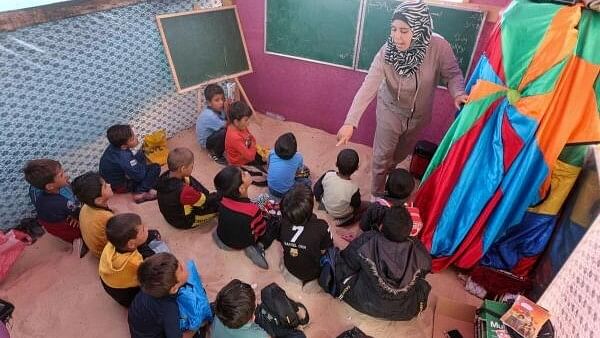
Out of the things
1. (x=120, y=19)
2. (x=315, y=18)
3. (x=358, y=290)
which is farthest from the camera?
(x=315, y=18)

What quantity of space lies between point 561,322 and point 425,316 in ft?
2.87

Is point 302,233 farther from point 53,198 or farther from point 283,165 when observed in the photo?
point 53,198

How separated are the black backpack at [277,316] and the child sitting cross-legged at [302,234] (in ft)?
1.05

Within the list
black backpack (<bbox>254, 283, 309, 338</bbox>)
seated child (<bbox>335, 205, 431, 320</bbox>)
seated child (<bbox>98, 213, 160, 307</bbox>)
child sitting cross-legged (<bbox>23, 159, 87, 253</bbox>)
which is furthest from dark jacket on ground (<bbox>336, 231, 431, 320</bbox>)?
child sitting cross-legged (<bbox>23, 159, 87, 253</bbox>)

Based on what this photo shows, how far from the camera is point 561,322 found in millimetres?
1847

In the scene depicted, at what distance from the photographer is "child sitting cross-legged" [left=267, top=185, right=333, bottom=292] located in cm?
242

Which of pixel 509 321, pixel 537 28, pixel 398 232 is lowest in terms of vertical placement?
pixel 509 321

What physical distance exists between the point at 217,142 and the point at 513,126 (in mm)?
2645

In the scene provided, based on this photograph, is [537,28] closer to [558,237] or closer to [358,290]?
[558,237]

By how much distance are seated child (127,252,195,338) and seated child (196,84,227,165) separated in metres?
1.96

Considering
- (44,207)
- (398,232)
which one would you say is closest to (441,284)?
(398,232)

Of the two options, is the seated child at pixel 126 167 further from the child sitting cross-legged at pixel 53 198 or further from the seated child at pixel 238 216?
the seated child at pixel 238 216

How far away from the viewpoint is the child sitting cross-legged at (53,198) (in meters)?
2.65

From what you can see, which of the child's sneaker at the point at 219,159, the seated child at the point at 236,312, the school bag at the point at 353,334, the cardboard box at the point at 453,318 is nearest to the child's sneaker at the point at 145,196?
the child's sneaker at the point at 219,159
